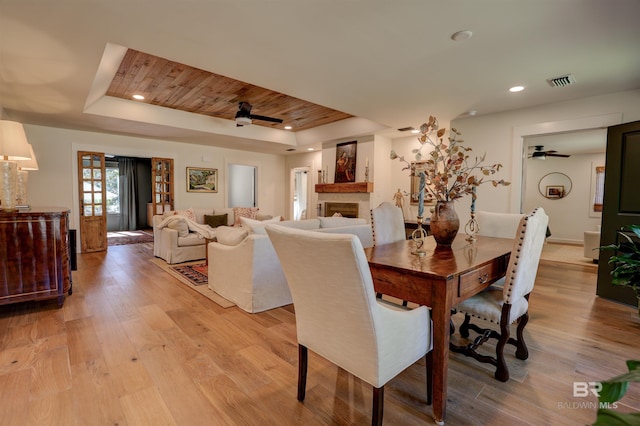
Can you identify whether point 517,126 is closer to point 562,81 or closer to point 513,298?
point 562,81

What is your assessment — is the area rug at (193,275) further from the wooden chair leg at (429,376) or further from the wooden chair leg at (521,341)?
the wooden chair leg at (521,341)

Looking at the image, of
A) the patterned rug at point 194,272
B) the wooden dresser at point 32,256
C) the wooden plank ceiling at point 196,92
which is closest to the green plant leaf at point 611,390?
the patterned rug at point 194,272

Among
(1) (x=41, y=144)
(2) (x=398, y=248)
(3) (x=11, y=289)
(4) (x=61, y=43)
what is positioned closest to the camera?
(2) (x=398, y=248)

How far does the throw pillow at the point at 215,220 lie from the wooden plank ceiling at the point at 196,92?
2.11 metres

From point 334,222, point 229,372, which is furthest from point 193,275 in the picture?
point 229,372

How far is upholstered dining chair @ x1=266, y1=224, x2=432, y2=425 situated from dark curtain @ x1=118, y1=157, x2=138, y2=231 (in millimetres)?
10258

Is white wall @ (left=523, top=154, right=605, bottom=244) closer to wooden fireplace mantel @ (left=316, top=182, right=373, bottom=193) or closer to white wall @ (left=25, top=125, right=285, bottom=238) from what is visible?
wooden fireplace mantel @ (left=316, top=182, right=373, bottom=193)

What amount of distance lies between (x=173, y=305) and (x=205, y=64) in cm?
246

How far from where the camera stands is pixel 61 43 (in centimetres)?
253

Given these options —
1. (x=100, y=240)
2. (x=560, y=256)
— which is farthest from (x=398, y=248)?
(x=100, y=240)

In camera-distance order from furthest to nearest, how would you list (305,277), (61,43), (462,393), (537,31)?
(61,43) → (537,31) → (462,393) → (305,277)

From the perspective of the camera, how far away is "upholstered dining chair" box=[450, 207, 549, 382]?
1735mm

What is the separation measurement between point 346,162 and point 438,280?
546 centimetres

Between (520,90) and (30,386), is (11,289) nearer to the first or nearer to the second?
(30,386)
